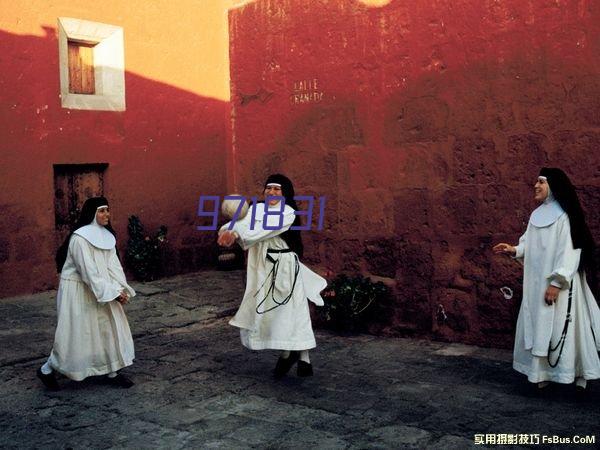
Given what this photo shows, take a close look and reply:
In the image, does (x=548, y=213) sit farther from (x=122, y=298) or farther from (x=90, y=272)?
(x=90, y=272)

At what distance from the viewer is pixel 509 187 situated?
21.1 ft

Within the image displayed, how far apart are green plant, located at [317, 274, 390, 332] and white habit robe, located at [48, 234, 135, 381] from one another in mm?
2505

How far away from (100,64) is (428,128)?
5.77 meters

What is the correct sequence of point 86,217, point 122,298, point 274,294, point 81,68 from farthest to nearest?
point 81,68, point 274,294, point 86,217, point 122,298

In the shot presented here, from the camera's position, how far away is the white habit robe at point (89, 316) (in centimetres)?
545

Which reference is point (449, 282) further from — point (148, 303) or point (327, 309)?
point (148, 303)

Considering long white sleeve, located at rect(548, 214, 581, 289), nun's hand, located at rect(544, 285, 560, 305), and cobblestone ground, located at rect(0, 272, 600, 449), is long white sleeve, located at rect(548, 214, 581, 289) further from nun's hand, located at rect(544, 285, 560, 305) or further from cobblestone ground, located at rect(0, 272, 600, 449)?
cobblestone ground, located at rect(0, 272, 600, 449)

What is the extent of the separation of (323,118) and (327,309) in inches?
82.7

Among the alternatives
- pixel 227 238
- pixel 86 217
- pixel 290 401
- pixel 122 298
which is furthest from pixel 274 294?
pixel 86 217

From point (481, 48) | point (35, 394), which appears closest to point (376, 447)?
point (35, 394)

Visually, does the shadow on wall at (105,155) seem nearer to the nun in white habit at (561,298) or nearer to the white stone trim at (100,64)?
the white stone trim at (100,64)

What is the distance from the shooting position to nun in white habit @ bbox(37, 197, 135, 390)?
17.9 feet

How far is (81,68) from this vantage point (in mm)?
10500

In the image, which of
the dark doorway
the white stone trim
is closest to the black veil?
the dark doorway
